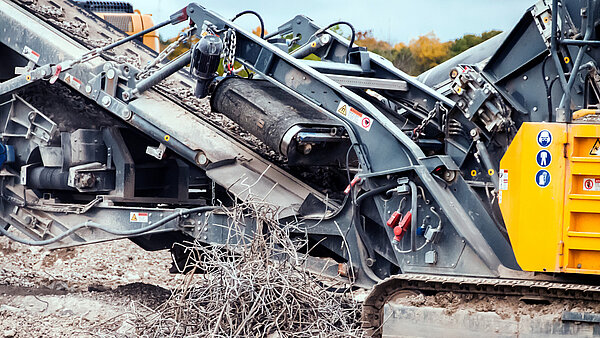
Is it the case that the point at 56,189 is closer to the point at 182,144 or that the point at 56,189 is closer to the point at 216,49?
the point at 182,144

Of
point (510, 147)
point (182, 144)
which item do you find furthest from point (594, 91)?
point (182, 144)

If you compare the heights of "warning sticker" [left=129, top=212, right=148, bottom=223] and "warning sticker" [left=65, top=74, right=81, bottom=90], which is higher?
"warning sticker" [left=65, top=74, right=81, bottom=90]

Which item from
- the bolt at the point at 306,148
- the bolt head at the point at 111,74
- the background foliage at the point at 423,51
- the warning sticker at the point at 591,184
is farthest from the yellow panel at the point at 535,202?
the background foliage at the point at 423,51

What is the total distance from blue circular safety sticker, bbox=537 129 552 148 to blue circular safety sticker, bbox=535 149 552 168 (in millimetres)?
40

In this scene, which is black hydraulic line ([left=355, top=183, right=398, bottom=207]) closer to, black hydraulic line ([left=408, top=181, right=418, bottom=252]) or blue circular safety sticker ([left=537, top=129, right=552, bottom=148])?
black hydraulic line ([left=408, top=181, right=418, bottom=252])

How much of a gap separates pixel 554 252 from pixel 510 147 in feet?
2.31

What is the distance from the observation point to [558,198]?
16.0 feet

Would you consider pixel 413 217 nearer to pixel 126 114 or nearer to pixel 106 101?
pixel 126 114

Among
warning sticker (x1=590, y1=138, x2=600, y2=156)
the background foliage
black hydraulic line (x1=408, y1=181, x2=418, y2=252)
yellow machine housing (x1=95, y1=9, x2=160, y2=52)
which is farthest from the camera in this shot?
the background foliage

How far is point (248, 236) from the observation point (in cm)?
630

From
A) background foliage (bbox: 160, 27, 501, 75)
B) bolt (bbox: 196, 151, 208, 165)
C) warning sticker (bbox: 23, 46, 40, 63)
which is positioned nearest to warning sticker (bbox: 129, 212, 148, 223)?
bolt (bbox: 196, 151, 208, 165)

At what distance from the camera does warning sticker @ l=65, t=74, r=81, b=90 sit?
22.3 ft

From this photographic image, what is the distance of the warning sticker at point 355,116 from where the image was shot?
5684mm

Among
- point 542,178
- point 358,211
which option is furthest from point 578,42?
point 358,211
